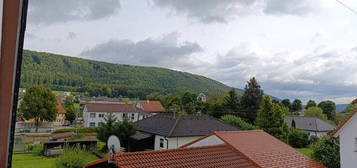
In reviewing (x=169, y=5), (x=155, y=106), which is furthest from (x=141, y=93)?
(x=169, y=5)

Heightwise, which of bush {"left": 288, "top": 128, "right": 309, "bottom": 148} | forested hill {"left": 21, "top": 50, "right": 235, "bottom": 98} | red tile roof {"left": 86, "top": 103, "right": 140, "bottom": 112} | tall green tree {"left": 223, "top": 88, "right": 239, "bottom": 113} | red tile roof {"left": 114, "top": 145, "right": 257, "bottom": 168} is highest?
forested hill {"left": 21, "top": 50, "right": 235, "bottom": 98}

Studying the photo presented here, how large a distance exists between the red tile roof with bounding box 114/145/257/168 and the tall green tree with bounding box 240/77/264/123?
114 feet

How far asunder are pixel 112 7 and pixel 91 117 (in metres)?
50.1

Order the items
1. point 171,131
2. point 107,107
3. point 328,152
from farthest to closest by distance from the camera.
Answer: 1. point 107,107
2. point 171,131
3. point 328,152

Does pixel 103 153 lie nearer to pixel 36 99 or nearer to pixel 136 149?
pixel 136 149

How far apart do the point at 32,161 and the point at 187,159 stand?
776 inches

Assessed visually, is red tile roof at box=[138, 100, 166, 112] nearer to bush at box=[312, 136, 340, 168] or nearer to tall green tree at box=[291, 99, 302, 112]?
tall green tree at box=[291, 99, 302, 112]

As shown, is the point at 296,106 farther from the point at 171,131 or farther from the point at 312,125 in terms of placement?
the point at 171,131

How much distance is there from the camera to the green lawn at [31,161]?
22.9m

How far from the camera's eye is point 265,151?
1420 cm

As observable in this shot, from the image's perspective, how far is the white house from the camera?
Result: 41.7 feet

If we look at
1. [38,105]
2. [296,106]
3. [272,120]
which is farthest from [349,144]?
[296,106]

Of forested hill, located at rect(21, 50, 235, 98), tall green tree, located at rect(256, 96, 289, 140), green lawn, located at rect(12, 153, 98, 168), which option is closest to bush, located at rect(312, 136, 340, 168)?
tall green tree, located at rect(256, 96, 289, 140)

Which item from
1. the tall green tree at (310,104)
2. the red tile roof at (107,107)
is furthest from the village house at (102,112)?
the tall green tree at (310,104)
